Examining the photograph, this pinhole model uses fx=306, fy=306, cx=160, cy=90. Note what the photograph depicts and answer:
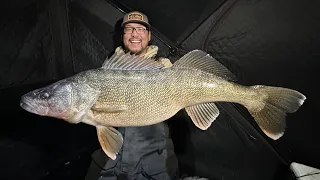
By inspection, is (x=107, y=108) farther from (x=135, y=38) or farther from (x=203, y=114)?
(x=135, y=38)

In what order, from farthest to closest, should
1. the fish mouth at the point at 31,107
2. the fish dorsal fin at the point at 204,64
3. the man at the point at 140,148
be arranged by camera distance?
the man at the point at 140,148
the fish dorsal fin at the point at 204,64
the fish mouth at the point at 31,107

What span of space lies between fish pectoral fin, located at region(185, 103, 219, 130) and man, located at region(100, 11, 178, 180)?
2.71ft

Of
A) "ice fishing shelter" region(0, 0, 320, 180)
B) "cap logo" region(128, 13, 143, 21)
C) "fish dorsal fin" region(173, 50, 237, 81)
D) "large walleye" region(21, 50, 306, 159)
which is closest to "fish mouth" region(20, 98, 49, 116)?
"large walleye" region(21, 50, 306, 159)

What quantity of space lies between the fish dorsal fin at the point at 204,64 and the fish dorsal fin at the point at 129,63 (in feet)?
0.57

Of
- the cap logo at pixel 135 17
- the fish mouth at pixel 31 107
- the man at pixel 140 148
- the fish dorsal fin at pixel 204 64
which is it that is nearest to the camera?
the fish mouth at pixel 31 107

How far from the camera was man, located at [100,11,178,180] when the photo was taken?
105 inches

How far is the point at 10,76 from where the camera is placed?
2.89 metres

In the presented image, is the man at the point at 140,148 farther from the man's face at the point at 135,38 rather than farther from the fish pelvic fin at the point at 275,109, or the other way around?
the fish pelvic fin at the point at 275,109

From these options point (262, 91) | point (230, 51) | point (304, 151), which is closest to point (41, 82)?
point (230, 51)

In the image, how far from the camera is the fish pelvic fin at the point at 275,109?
1.83 meters

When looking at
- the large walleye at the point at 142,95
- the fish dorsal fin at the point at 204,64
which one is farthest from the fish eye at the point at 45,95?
the fish dorsal fin at the point at 204,64

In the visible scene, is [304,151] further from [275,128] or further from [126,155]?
[126,155]

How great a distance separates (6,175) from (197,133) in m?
2.00

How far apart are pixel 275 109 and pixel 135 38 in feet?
4.47
